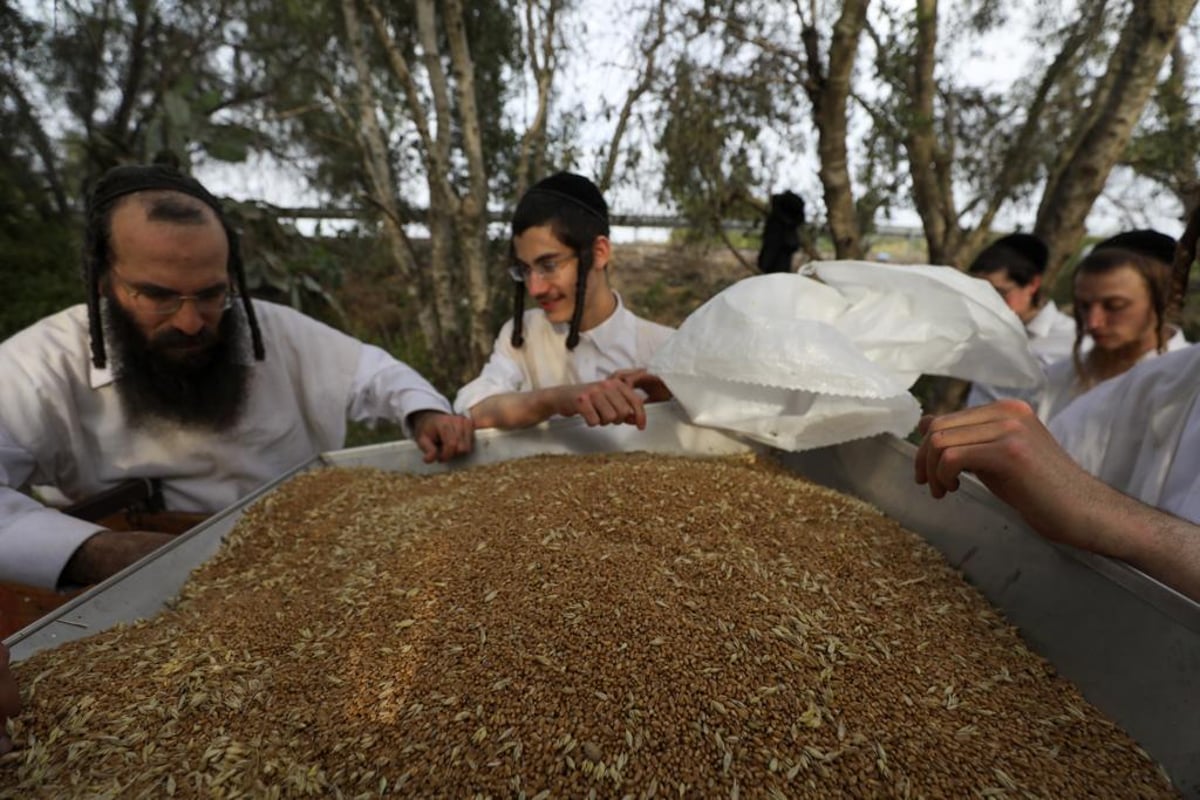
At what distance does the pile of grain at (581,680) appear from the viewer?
784 mm

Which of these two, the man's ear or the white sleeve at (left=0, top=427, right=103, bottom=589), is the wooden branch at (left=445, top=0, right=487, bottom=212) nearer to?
the man's ear

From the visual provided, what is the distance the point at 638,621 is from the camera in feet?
3.18

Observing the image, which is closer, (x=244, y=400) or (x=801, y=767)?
(x=801, y=767)

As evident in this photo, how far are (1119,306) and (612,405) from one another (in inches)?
90.2

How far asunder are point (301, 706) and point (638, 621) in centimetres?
51

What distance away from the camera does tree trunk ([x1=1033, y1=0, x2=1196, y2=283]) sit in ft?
8.07

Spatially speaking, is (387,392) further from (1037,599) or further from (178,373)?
(1037,599)

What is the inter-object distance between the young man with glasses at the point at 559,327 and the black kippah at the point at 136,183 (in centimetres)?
106

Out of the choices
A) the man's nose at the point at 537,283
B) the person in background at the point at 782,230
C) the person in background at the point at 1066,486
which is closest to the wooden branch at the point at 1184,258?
the person in background at the point at 1066,486

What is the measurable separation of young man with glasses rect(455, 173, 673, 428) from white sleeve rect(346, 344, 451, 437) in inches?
5.9

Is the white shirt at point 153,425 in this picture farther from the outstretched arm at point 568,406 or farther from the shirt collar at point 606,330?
the shirt collar at point 606,330

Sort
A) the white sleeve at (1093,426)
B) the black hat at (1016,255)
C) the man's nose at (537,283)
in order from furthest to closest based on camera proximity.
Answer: the black hat at (1016,255)
the man's nose at (537,283)
the white sleeve at (1093,426)

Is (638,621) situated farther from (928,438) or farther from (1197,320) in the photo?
(1197,320)

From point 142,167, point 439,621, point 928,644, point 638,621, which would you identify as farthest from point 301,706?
point 142,167
